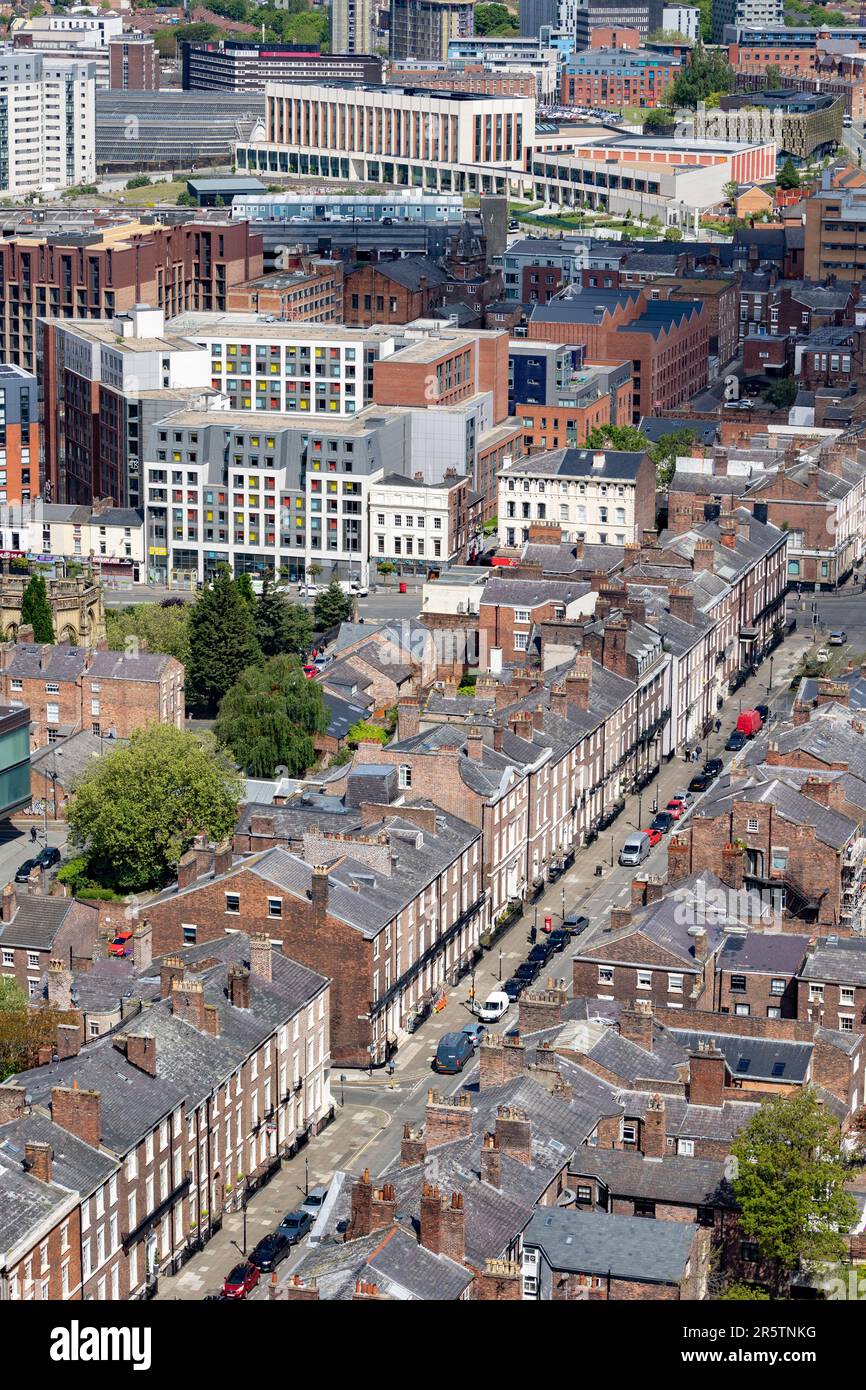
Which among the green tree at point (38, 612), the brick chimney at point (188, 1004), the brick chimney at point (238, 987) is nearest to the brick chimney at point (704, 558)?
the green tree at point (38, 612)

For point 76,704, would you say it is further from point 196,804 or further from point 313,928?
point 313,928

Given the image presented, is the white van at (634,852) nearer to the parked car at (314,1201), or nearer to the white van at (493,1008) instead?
the white van at (493,1008)

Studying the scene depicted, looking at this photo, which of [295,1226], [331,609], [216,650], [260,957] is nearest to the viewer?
[295,1226]

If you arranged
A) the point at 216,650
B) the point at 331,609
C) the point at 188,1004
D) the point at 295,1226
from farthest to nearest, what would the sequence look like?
the point at 331,609 < the point at 216,650 < the point at 188,1004 < the point at 295,1226

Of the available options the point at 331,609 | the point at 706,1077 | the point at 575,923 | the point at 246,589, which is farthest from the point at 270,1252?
the point at 331,609

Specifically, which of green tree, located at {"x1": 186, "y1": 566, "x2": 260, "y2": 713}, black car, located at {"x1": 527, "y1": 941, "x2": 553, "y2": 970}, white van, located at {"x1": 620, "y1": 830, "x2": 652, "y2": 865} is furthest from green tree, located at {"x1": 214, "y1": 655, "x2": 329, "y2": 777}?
black car, located at {"x1": 527, "y1": 941, "x2": 553, "y2": 970}

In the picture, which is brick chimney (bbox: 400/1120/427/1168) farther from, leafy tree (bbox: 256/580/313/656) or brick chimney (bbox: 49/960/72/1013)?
leafy tree (bbox: 256/580/313/656)

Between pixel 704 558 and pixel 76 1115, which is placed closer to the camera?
pixel 76 1115

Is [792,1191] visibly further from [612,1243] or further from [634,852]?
[634,852]
